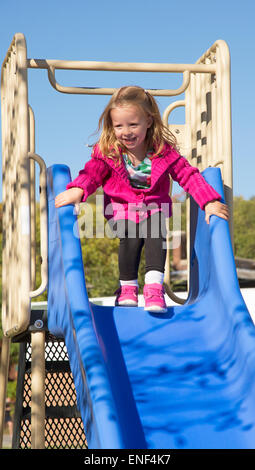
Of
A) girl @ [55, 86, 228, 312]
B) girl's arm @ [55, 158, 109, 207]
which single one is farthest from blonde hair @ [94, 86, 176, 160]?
girl's arm @ [55, 158, 109, 207]

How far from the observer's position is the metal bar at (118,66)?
15.7ft

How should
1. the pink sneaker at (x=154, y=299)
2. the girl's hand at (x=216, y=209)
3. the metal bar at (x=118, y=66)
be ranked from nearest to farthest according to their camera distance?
the pink sneaker at (x=154, y=299) → the girl's hand at (x=216, y=209) → the metal bar at (x=118, y=66)

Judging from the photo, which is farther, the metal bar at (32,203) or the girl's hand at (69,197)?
the metal bar at (32,203)

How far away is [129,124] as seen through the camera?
4168mm

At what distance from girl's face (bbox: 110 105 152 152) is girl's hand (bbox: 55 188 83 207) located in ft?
1.47

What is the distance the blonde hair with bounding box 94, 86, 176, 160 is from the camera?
13.8 feet

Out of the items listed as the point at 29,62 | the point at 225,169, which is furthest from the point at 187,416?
the point at 29,62

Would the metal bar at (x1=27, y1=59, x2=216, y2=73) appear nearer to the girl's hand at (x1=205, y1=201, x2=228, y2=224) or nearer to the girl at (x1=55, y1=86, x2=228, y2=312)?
the girl at (x1=55, y1=86, x2=228, y2=312)

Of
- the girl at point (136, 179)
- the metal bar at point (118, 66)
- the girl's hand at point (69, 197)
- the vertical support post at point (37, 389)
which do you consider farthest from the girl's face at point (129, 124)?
the vertical support post at point (37, 389)

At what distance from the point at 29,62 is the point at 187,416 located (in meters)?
2.73

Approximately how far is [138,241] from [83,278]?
0.77 meters

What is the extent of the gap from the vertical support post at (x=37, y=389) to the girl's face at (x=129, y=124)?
1430 mm

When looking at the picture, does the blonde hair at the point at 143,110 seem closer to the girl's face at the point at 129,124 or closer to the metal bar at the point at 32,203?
the girl's face at the point at 129,124

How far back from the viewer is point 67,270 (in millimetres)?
3670
